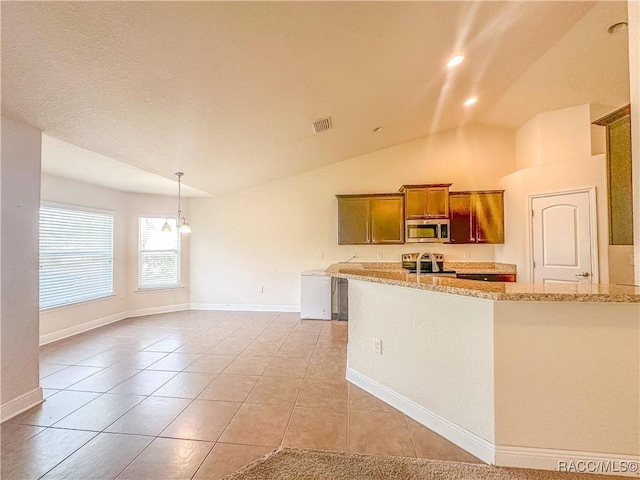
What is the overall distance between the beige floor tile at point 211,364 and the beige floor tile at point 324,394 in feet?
3.38

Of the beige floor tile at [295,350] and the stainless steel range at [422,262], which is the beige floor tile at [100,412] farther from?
the stainless steel range at [422,262]

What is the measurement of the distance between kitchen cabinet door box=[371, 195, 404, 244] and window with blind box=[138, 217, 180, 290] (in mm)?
3913

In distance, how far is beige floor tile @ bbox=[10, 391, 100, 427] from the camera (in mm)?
2100

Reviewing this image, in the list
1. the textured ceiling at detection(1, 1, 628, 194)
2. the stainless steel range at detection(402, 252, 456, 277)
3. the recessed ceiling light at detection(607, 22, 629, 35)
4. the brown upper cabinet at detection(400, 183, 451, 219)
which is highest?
the recessed ceiling light at detection(607, 22, 629, 35)

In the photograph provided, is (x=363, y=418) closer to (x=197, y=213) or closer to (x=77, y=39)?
(x=77, y=39)

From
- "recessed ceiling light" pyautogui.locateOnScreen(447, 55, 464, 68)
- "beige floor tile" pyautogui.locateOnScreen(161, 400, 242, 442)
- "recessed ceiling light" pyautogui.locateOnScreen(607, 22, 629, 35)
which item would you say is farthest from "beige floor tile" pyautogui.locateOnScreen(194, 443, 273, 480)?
"recessed ceiling light" pyautogui.locateOnScreen(607, 22, 629, 35)

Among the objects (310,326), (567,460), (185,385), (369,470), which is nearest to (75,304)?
(185,385)

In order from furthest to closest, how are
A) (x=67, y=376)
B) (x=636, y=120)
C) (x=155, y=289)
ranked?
1. (x=155, y=289)
2. (x=67, y=376)
3. (x=636, y=120)

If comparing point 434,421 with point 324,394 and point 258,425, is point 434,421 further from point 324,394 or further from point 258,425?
point 258,425

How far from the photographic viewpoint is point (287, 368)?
2.99m

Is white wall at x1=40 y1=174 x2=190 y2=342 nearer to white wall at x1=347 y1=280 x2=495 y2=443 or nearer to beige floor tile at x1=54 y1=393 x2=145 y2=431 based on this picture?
beige floor tile at x1=54 y1=393 x2=145 y2=431

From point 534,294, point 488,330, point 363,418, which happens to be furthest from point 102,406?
point 534,294

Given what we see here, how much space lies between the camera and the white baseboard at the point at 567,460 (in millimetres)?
1571

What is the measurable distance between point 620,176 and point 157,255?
688 centimetres
